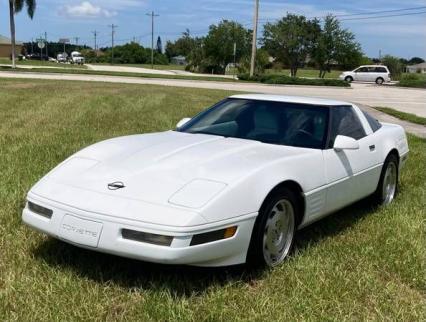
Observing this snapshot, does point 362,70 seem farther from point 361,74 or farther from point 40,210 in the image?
point 40,210

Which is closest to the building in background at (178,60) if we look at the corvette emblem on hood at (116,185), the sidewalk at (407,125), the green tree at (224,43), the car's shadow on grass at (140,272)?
the green tree at (224,43)

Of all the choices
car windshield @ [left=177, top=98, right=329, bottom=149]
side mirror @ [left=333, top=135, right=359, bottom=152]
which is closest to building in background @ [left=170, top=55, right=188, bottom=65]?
car windshield @ [left=177, top=98, right=329, bottom=149]

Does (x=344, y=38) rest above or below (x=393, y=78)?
above

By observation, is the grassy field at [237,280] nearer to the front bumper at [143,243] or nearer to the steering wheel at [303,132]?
the front bumper at [143,243]

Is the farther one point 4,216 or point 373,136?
point 373,136

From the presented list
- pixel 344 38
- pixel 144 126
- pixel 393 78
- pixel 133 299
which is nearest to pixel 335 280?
pixel 133 299

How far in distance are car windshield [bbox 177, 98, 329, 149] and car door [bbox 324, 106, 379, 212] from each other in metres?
0.14

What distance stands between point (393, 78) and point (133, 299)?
198ft

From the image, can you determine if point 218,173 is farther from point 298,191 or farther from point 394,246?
point 394,246

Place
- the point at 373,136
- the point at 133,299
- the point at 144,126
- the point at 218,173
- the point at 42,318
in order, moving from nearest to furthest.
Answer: the point at 42,318 → the point at 133,299 → the point at 218,173 → the point at 373,136 → the point at 144,126

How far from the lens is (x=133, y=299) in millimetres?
3344

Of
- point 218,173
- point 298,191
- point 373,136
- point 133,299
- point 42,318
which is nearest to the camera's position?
point 42,318

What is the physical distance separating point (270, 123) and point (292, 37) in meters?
47.8

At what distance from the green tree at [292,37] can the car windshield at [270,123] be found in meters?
47.1
